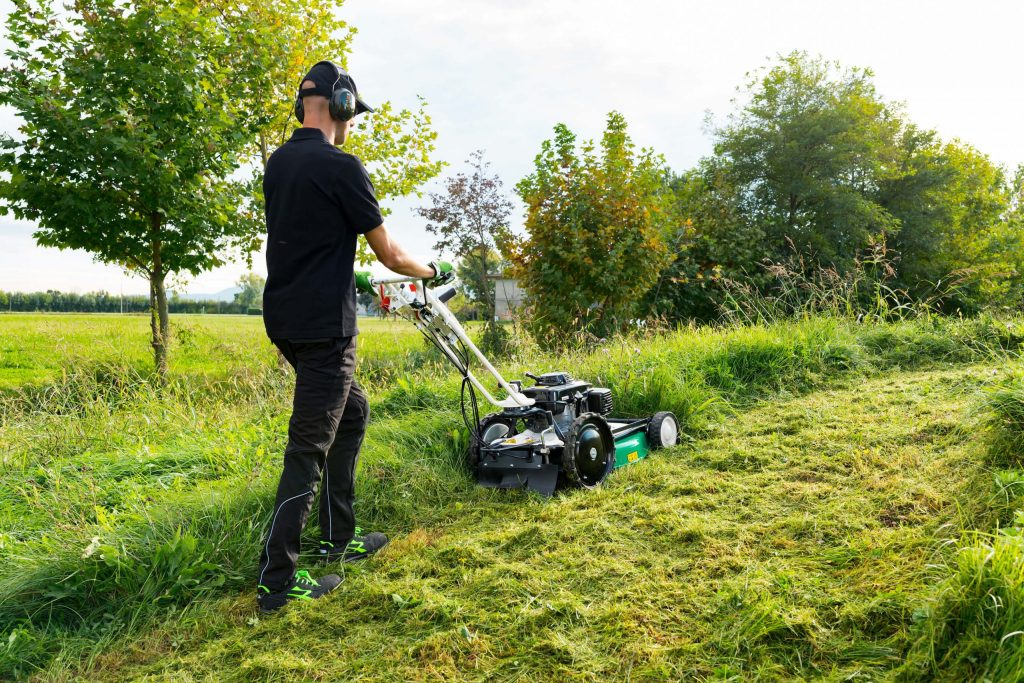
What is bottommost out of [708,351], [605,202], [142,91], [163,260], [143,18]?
[708,351]

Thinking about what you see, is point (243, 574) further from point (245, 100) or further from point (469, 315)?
point (469, 315)

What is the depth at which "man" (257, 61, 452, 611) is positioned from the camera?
271cm

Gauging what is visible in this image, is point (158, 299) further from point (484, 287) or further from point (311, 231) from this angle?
point (311, 231)

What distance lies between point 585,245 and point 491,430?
558cm

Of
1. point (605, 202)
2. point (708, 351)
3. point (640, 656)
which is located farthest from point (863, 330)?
point (640, 656)

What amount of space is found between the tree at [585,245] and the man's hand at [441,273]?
5630 millimetres

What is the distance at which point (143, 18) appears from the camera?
7754mm

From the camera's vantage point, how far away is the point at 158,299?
852 centimetres

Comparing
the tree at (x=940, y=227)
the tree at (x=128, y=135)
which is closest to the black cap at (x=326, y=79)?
the tree at (x=128, y=135)

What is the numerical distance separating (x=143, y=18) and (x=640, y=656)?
844 centimetres

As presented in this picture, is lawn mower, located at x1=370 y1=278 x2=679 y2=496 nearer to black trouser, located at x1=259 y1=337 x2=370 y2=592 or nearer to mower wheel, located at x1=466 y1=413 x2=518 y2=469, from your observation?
mower wheel, located at x1=466 y1=413 x2=518 y2=469

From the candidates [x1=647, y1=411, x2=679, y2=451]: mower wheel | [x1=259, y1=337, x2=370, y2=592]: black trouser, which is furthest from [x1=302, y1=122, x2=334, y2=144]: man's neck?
[x1=647, y1=411, x2=679, y2=451]: mower wheel

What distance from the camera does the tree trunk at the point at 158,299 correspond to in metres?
8.15

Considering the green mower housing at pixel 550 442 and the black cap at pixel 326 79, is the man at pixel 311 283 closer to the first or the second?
the black cap at pixel 326 79
